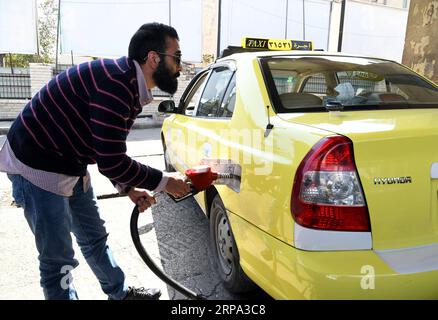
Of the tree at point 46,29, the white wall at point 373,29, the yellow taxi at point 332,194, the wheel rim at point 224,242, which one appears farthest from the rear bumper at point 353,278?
the tree at point 46,29

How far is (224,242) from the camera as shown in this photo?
2.65 meters

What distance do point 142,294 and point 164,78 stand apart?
4.55 feet

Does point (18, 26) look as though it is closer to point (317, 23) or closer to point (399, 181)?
point (317, 23)

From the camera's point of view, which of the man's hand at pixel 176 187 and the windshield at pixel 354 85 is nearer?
the man's hand at pixel 176 187

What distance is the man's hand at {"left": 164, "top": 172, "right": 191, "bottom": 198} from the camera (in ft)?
6.52

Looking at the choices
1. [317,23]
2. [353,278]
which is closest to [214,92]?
[353,278]

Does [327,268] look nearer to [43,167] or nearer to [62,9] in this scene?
[43,167]

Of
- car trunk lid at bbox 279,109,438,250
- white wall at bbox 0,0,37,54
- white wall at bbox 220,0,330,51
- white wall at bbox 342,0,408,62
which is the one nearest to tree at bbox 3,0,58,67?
white wall at bbox 0,0,37,54

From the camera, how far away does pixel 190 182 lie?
208 cm

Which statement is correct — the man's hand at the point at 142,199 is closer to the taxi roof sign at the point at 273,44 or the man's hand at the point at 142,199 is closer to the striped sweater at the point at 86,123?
the striped sweater at the point at 86,123

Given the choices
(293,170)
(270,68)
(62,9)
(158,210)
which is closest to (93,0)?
(62,9)

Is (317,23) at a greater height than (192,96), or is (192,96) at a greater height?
(317,23)

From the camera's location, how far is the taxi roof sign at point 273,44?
450cm

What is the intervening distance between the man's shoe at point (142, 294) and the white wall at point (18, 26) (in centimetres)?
1341
